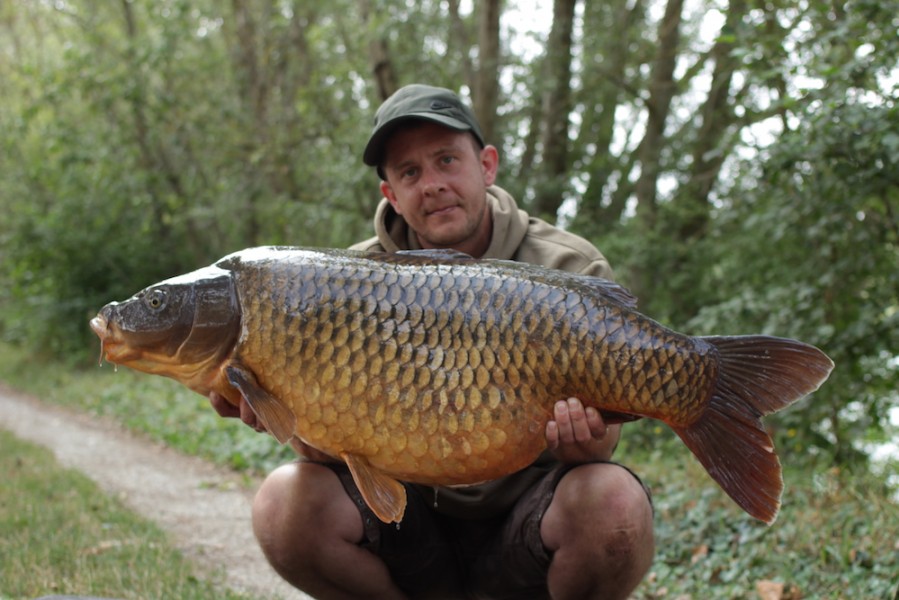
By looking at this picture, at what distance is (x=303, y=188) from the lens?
7.79 metres

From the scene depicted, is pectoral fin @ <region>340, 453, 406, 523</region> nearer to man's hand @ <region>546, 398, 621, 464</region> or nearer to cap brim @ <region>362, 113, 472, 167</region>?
man's hand @ <region>546, 398, 621, 464</region>

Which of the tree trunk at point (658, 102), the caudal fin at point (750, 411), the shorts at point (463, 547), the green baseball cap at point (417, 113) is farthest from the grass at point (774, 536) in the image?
the tree trunk at point (658, 102)

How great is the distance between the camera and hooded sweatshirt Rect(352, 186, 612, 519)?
1990mm

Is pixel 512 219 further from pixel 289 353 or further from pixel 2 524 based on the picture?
pixel 2 524

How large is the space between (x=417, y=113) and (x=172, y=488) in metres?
2.84

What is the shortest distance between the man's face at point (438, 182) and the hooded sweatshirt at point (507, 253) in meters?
0.10

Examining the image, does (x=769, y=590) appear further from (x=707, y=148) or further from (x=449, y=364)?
(x=707, y=148)

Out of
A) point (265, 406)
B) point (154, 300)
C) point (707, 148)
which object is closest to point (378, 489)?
point (265, 406)

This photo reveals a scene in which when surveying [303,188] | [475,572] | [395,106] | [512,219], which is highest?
[395,106]

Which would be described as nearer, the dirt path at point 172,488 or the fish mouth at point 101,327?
the fish mouth at point 101,327

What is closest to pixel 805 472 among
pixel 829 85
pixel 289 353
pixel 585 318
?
pixel 829 85

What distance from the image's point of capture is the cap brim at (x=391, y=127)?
6.59 feet

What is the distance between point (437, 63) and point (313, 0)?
2.16 meters

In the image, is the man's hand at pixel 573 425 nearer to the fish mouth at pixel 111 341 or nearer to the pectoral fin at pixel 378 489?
the pectoral fin at pixel 378 489
